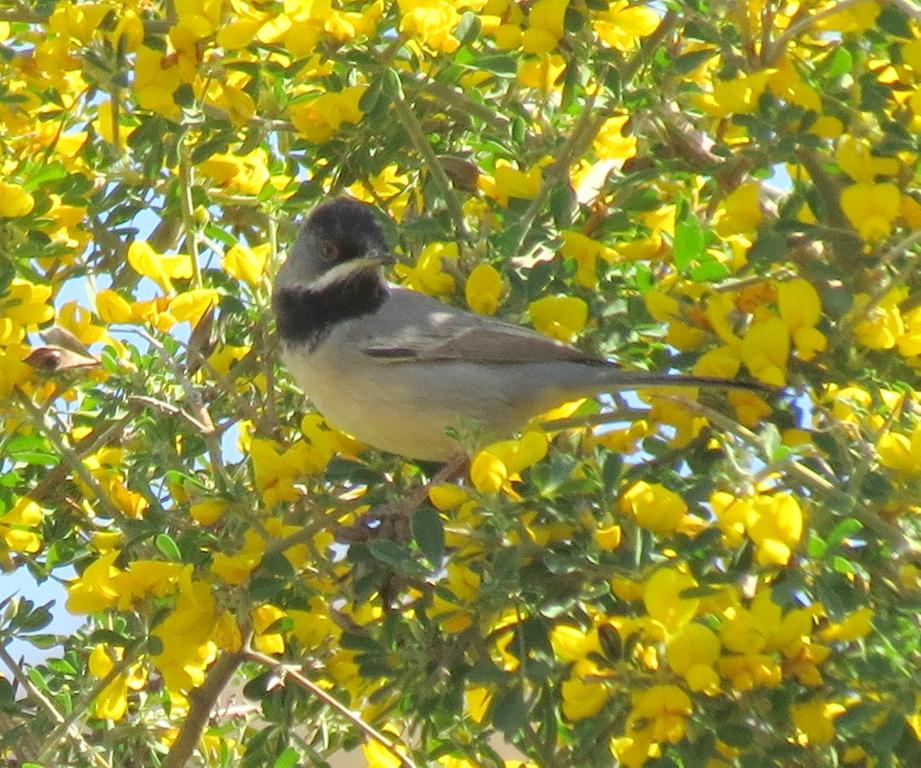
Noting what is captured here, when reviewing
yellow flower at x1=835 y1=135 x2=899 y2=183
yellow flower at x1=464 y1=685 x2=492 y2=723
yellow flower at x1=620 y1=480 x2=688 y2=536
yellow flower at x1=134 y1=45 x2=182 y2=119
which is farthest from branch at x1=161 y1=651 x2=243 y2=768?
yellow flower at x1=835 y1=135 x2=899 y2=183

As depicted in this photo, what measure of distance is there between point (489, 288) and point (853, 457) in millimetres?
741

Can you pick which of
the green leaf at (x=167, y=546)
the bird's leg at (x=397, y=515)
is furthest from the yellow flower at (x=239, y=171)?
the green leaf at (x=167, y=546)

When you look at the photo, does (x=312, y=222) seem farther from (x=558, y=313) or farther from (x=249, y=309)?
(x=558, y=313)

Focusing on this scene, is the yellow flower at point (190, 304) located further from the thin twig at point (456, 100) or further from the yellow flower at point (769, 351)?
the yellow flower at point (769, 351)

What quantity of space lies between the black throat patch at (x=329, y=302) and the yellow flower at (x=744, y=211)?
130 centimetres

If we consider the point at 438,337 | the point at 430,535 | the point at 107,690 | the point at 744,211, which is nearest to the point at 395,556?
the point at 430,535

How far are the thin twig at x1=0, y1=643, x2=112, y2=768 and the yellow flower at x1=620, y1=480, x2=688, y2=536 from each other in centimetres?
112

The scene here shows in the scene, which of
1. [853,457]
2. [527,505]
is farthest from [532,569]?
[853,457]

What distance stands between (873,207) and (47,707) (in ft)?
5.30

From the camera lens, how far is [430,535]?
2.38 m

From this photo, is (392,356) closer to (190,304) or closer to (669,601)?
(190,304)

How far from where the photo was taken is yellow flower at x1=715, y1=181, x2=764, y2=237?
8.66 feet

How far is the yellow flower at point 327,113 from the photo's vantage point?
2.94 m

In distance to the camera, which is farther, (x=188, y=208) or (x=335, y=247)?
(x=335, y=247)
